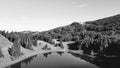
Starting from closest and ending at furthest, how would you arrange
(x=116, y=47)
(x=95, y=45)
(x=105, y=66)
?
1. (x=105, y=66)
2. (x=116, y=47)
3. (x=95, y=45)

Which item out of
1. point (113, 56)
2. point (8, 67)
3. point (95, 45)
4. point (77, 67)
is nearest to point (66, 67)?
point (77, 67)

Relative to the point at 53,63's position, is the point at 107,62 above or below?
below

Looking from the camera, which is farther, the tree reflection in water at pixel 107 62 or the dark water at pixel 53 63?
the tree reflection in water at pixel 107 62

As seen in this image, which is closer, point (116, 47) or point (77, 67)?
point (77, 67)

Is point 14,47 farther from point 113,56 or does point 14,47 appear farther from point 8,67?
point 113,56

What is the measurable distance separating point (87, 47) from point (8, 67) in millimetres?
89980

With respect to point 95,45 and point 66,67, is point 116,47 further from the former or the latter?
point 66,67

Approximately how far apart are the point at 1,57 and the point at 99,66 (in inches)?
2256

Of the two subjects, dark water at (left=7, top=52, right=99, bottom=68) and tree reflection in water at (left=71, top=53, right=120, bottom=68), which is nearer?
dark water at (left=7, top=52, right=99, bottom=68)

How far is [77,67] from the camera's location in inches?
2921

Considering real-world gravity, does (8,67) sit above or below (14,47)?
below

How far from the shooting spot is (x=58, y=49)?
167m

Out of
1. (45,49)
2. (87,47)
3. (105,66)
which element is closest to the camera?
(105,66)

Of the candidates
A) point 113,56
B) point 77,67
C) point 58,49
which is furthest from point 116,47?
point 58,49
